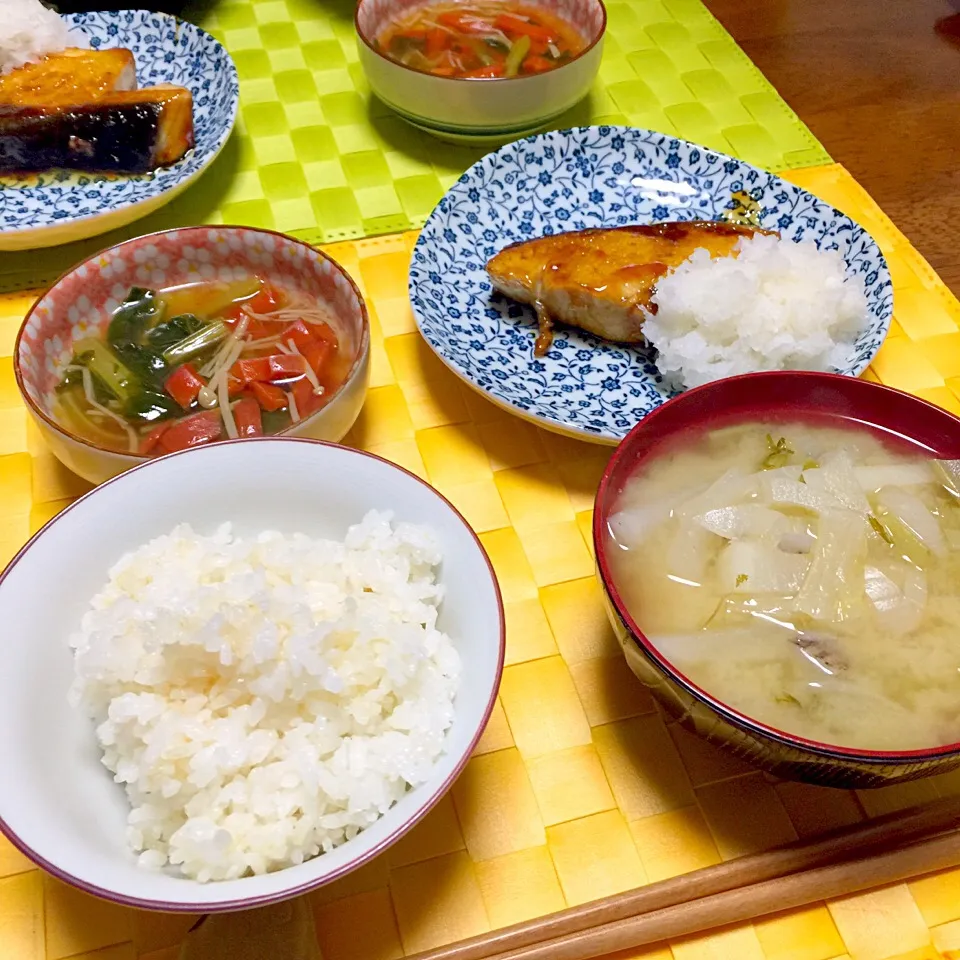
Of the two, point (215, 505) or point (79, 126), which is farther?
point (79, 126)

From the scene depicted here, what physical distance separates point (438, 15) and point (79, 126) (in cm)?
108

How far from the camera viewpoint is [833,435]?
1430 millimetres

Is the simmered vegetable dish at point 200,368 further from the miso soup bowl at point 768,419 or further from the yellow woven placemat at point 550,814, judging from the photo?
the miso soup bowl at point 768,419

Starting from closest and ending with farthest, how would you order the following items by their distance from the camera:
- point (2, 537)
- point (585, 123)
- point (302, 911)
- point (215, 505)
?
point (302, 911)
point (215, 505)
point (2, 537)
point (585, 123)

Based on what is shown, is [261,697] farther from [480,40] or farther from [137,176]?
→ [480,40]

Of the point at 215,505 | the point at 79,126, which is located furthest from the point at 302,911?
the point at 79,126

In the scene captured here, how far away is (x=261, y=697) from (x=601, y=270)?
1171 mm

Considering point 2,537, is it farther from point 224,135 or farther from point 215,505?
point 224,135

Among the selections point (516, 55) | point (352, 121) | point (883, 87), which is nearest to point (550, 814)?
point (352, 121)

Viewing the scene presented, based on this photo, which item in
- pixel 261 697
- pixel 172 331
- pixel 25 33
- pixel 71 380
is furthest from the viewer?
pixel 25 33

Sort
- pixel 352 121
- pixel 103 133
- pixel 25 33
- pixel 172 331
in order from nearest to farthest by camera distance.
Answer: pixel 172 331
pixel 103 133
pixel 25 33
pixel 352 121

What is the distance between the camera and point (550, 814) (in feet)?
4.12

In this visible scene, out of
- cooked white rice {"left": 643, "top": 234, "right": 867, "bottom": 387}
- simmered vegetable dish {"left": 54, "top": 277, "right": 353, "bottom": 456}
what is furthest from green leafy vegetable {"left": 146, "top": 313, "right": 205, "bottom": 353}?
cooked white rice {"left": 643, "top": 234, "right": 867, "bottom": 387}

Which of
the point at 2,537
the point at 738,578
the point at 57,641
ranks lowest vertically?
the point at 2,537
